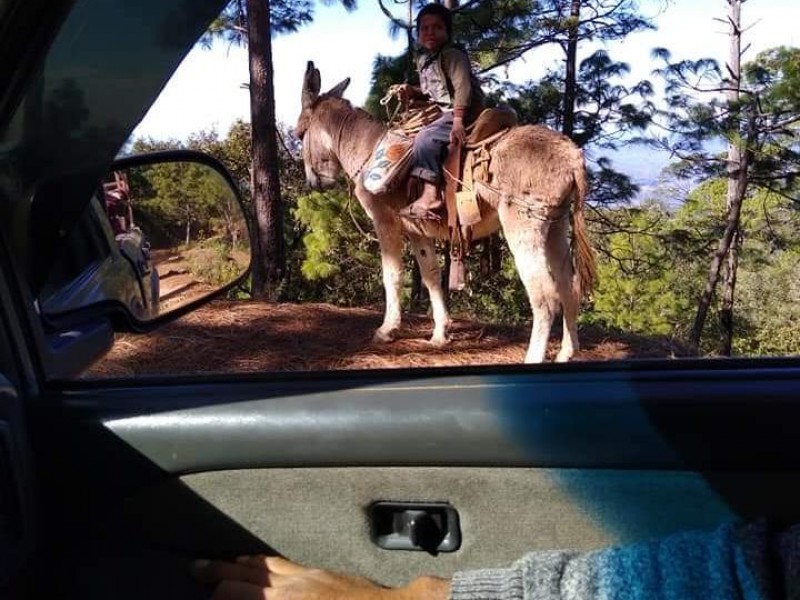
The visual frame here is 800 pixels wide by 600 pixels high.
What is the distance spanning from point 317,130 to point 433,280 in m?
1.50

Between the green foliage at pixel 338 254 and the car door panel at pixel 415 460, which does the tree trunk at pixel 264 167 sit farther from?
the car door panel at pixel 415 460

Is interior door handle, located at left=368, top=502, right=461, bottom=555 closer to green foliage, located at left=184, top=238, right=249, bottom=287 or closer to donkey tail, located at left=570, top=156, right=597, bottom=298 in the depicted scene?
green foliage, located at left=184, top=238, right=249, bottom=287

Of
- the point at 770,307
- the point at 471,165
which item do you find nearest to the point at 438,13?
the point at 471,165

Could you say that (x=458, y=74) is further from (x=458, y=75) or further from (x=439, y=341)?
(x=439, y=341)

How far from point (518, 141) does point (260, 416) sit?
181 inches

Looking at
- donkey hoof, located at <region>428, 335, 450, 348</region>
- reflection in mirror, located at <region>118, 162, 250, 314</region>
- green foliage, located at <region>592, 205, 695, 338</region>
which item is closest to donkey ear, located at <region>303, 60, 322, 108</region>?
donkey hoof, located at <region>428, 335, 450, 348</region>

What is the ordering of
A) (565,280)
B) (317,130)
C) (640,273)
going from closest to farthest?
(565,280)
(317,130)
(640,273)

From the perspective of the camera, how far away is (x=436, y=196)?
241 inches

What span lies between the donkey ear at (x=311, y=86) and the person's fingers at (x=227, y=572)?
5.75 meters

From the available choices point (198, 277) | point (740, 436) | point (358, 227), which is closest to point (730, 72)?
point (358, 227)

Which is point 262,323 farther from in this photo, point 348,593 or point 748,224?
point 748,224

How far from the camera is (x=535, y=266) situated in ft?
19.9

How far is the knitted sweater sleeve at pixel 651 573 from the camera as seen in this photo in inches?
49.5

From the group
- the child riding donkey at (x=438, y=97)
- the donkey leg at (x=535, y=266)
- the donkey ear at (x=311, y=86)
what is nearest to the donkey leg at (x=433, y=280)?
the child riding donkey at (x=438, y=97)
